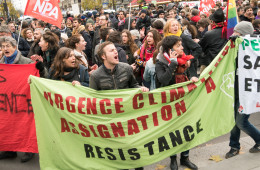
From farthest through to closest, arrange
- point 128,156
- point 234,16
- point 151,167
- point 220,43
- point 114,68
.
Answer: point 220,43 → point 234,16 → point 151,167 → point 114,68 → point 128,156

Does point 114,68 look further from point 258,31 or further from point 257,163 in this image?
point 258,31

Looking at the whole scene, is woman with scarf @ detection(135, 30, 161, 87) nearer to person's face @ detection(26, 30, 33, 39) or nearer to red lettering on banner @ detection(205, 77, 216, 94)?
red lettering on banner @ detection(205, 77, 216, 94)

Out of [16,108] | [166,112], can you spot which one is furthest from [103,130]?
[16,108]

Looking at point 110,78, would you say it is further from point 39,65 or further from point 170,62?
point 39,65

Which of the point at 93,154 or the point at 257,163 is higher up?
the point at 93,154

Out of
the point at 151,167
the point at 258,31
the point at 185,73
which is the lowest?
the point at 151,167

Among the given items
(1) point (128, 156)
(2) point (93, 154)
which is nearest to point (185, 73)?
(1) point (128, 156)

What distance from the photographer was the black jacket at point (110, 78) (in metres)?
3.51

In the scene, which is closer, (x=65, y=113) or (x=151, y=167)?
(x=65, y=113)

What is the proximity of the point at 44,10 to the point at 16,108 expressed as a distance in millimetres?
2968

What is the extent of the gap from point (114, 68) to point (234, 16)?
2.25 m

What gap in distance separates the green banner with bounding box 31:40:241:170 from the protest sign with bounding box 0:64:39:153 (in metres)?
0.57

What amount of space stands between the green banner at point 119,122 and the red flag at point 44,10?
10.3ft

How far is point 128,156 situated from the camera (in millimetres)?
3303
